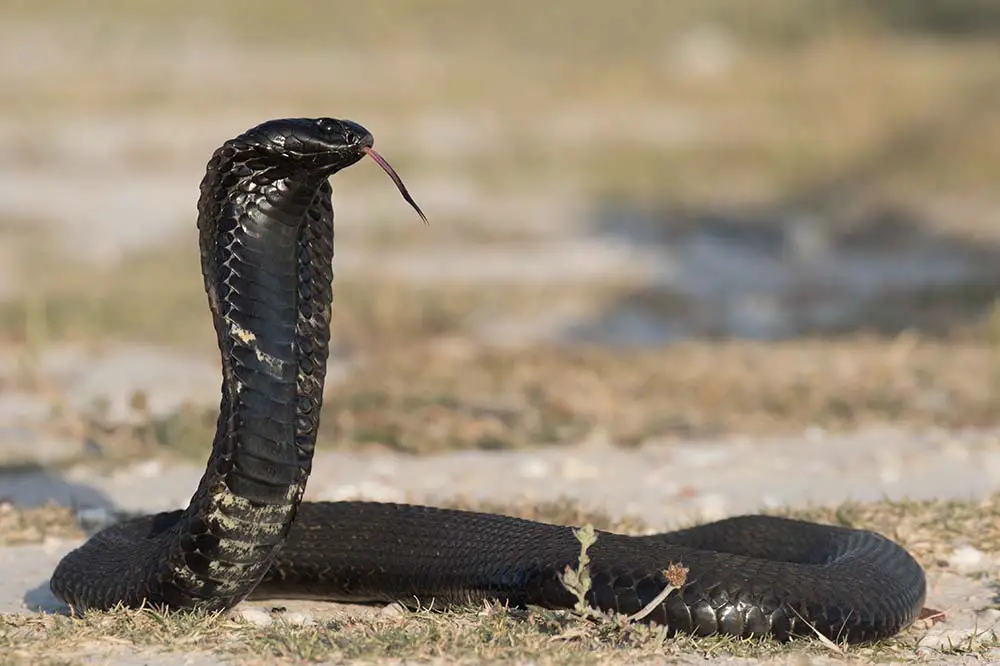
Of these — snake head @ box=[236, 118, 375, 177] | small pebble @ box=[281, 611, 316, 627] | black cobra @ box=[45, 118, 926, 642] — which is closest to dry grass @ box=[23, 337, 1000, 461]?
small pebble @ box=[281, 611, 316, 627]

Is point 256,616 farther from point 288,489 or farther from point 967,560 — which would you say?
point 967,560

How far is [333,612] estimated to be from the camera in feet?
14.9

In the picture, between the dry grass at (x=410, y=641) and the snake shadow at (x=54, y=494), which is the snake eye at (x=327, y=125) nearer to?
the dry grass at (x=410, y=641)

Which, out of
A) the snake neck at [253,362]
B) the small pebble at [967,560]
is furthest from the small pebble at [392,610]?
the small pebble at [967,560]

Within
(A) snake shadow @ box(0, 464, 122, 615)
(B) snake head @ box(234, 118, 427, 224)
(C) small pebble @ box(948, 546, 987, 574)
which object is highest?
(B) snake head @ box(234, 118, 427, 224)

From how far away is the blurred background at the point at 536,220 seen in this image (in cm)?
803

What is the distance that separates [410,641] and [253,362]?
71cm

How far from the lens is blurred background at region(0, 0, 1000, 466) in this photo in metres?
8.03

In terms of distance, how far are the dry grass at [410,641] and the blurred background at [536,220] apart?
2888 mm

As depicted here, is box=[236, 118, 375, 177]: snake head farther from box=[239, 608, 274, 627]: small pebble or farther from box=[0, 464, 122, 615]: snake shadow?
box=[0, 464, 122, 615]: snake shadow

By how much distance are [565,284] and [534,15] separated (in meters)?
17.1

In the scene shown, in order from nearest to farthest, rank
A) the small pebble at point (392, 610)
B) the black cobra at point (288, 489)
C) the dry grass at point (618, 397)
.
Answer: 1. the black cobra at point (288, 489)
2. the small pebble at point (392, 610)
3. the dry grass at point (618, 397)

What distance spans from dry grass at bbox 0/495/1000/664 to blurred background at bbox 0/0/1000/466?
9.47 ft

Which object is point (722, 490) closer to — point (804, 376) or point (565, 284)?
point (804, 376)
